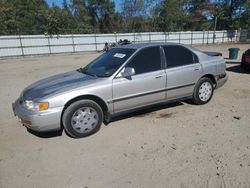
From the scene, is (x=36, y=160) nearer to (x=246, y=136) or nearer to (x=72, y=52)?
(x=246, y=136)

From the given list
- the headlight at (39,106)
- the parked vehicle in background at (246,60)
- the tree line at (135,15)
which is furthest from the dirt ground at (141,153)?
the tree line at (135,15)

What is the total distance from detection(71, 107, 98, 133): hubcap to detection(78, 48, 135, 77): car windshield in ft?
2.47

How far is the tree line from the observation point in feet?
96.1

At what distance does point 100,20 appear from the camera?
43781 mm

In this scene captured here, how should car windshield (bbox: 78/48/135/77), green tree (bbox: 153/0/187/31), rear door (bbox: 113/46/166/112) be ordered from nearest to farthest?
1. rear door (bbox: 113/46/166/112)
2. car windshield (bbox: 78/48/135/77)
3. green tree (bbox: 153/0/187/31)

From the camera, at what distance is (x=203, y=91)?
5.01 metres

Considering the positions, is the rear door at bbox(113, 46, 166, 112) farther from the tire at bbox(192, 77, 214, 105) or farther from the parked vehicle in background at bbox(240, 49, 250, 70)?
the parked vehicle in background at bbox(240, 49, 250, 70)

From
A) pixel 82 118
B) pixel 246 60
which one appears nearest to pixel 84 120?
pixel 82 118

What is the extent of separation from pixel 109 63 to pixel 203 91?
236cm

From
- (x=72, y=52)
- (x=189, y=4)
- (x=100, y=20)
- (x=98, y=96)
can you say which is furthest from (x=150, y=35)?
(x=98, y=96)

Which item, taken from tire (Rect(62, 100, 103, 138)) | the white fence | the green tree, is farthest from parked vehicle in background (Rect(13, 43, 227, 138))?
the green tree

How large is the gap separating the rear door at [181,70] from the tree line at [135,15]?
2352 centimetres

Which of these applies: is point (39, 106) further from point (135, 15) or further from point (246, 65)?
point (135, 15)

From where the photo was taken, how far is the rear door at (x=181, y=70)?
443 centimetres
